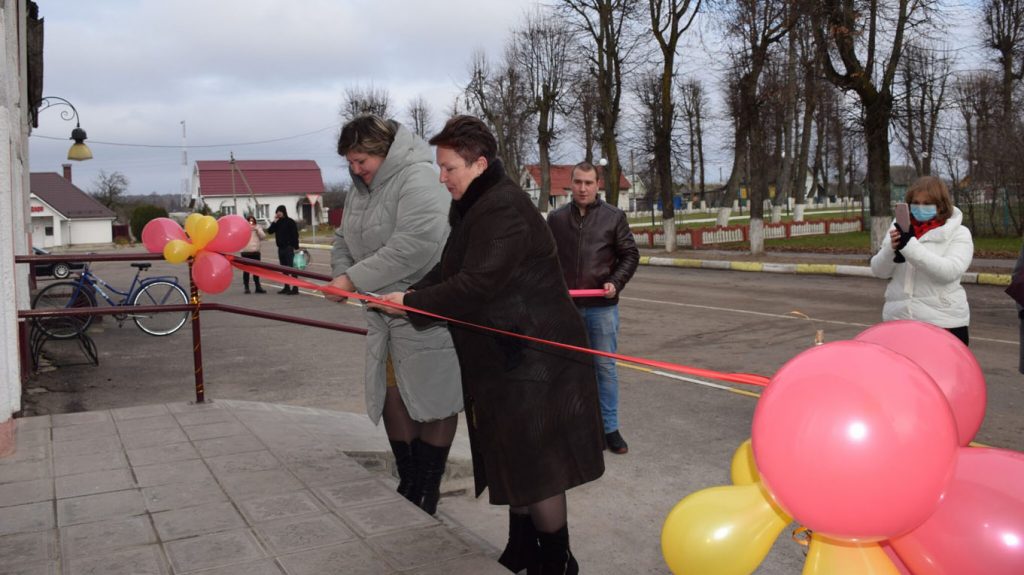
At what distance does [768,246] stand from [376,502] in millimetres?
25484

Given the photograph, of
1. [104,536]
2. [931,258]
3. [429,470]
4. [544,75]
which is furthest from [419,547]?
[544,75]

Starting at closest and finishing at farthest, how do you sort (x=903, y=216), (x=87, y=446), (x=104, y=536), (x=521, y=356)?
(x=521, y=356) → (x=104, y=536) → (x=903, y=216) → (x=87, y=446)

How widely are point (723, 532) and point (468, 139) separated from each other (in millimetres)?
1875

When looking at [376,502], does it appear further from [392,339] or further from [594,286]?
[594,286]

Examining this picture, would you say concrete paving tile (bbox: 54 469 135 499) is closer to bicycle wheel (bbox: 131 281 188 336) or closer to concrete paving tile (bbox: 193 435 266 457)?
concrete paving tile (bbox: 193 435 266 457)

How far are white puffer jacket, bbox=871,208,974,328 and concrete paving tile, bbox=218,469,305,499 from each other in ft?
11.5

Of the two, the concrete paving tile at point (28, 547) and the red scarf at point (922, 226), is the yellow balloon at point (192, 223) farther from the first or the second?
the red scarf at point (922, 226)

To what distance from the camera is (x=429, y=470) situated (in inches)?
168

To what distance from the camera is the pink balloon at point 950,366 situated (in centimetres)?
227

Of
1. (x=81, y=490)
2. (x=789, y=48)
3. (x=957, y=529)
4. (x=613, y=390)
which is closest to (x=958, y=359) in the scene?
(x=957, y=529)

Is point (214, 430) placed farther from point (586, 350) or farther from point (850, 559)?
point (850, 559)

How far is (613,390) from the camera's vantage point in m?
5.68

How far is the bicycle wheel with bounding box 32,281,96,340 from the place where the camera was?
1023 cm

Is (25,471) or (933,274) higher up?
(933,274)
